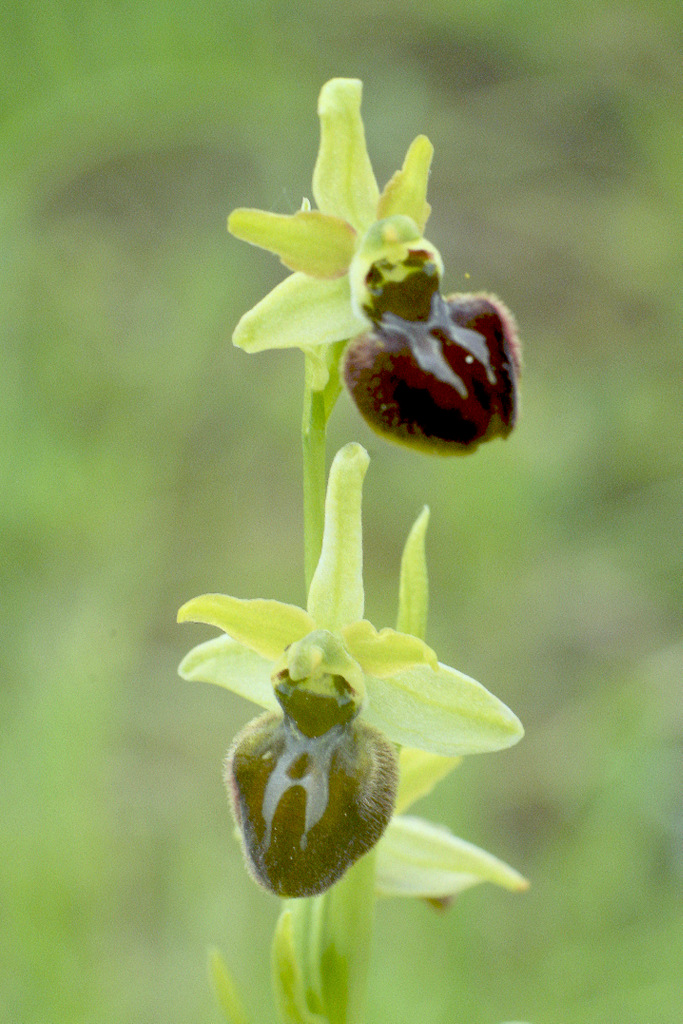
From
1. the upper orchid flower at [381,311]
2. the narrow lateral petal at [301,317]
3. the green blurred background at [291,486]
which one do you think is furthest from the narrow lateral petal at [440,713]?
the green blurred background at [291,486]

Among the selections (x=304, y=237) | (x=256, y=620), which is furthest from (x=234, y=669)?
(x=304, y=237)

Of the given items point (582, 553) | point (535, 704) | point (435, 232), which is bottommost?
point (535, 704)

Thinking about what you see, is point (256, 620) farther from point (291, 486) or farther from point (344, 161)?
point (291, 486)

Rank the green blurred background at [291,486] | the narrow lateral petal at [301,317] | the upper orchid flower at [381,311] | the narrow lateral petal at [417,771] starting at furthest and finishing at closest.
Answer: the green blurred background at [291,486]
the narrow lateral petal at [417,771]
the narrow lateral petal at [301,317]
the upper orchid flower at [381,311]

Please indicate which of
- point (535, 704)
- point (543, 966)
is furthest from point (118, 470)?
point (543, 966)

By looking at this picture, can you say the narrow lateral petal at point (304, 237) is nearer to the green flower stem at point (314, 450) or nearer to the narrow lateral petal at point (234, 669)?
the green flower stem at point (314, 450)

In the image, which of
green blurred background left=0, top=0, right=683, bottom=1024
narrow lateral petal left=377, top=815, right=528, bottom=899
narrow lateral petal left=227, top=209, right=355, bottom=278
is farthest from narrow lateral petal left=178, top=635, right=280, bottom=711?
green blurred background left=0, top=0, right=683, bottom=1024

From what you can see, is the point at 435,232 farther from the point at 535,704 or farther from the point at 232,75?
the point at 535,704
